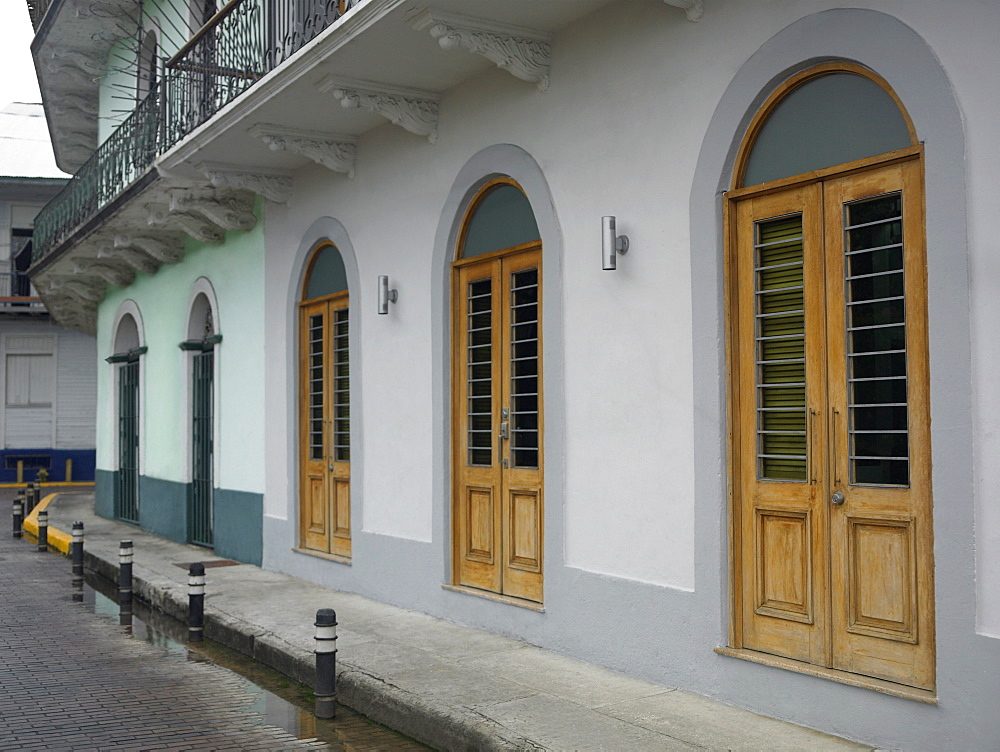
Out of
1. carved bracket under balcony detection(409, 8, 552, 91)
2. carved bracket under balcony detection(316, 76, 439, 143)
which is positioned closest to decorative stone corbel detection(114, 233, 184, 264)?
carved bracket under balcony detection(316, 76, 439, 143)

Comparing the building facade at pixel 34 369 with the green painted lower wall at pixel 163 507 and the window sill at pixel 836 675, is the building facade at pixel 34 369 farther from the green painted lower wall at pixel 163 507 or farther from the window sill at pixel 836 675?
the window sill at pixel 836 675

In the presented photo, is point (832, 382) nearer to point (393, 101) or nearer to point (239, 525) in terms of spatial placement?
point (393, 101)

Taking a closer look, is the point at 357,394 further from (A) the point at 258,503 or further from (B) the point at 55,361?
(B) the point at 55,361

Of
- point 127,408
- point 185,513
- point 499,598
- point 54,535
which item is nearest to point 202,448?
point 185,513

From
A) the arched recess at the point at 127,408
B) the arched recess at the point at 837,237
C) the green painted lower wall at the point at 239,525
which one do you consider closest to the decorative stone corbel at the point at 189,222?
the green painted lower wall at the point at 239,525

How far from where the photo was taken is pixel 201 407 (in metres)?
15.8

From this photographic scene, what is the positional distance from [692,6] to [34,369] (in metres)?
30.2

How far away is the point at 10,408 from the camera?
1271 inches

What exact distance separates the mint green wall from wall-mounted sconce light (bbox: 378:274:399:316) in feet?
11.5

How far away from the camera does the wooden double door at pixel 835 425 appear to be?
546 cm

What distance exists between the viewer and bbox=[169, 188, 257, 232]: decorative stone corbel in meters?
13.4

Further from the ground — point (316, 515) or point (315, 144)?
point (315, 144)

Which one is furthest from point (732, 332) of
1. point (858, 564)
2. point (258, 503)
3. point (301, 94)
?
point (258, 503)

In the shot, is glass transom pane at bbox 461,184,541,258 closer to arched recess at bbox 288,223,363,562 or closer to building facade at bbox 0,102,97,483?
arched recess at bbox 288,223,363,562
